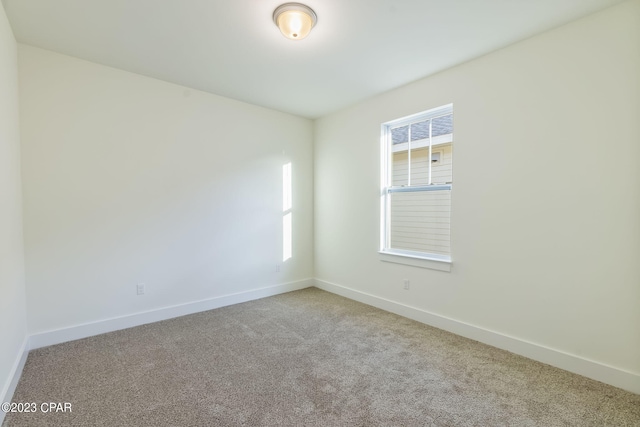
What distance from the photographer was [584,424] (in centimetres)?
172

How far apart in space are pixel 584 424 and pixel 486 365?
2.19ft

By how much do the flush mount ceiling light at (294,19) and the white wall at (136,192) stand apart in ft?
5.91

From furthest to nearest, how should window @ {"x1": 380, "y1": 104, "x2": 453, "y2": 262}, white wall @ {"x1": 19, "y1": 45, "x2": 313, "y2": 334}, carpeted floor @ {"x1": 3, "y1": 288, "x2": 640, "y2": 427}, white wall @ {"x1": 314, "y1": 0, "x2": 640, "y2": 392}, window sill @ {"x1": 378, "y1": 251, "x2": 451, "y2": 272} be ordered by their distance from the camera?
1. window @ {"x1": 380, "y1": 104, "x2": 453, "y2": 262}
2. window sill @ {"x1": 378, "y1": 251, "x2": 451, "y2": 272}
3. white wall @ {"x1": 19, "y1": 45, "x2": 313, "y2": 334}
4. white wall @ {"x1": 314, "y1": 0, "x2": 640, "y2": 392}
5. carpeted floor @ {"x1": 3, "y1": 288, "x2": 640, "y2": 427}

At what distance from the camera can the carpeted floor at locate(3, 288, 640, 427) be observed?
1.77 metres

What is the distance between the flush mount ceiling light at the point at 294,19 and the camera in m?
2.06

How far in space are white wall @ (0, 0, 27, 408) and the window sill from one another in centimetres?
333

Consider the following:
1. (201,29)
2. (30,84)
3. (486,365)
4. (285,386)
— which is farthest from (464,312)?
(30,84)

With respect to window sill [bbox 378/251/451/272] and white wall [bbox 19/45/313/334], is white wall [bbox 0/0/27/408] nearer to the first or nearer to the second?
white wall [bbox 19/45/313/334]

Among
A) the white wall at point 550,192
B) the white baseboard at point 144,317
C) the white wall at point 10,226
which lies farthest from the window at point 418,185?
the white wall at point 10,226

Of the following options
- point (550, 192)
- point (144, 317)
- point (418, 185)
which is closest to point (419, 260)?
point (418, 185)

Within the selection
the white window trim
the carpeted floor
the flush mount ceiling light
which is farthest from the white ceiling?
the carpeted floor

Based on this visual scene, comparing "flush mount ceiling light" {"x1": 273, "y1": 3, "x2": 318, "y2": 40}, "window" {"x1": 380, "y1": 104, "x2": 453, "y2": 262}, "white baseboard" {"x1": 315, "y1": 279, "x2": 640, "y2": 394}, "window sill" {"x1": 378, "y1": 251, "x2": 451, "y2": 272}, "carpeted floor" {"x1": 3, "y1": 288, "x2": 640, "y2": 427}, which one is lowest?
"carpeted floor" {"x1": 3, "y1": 288, "x2": 640, "y2": 427}

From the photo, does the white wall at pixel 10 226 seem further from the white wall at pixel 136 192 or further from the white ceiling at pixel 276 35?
the white ceiling at pixel 276 35

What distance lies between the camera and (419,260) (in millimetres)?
3266
